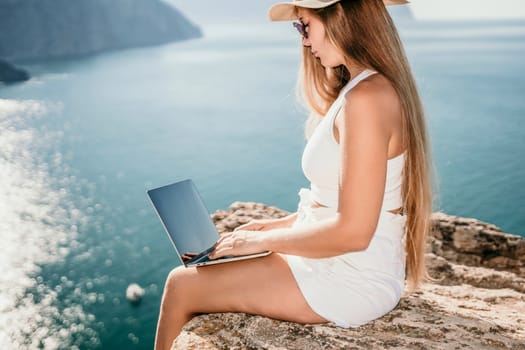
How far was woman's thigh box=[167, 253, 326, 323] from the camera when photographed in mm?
1877

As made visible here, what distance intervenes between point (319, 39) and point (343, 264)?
0.85 m

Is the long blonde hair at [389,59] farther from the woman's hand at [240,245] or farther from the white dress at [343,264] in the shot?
the woman's hand at [240,245]

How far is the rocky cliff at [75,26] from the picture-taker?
62.2m

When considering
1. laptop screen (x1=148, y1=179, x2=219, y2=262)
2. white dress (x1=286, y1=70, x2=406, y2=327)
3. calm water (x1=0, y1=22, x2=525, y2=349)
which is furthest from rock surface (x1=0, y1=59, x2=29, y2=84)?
white dress (x1=286, y1=70, x2=406, y2=327)

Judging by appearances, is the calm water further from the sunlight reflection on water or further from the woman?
the woman

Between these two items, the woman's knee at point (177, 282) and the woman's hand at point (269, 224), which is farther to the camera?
the woman's hand at point (269, 224)

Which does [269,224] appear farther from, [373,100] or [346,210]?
[373,100]

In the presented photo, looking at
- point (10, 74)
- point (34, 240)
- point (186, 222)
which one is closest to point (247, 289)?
point (186, 222)

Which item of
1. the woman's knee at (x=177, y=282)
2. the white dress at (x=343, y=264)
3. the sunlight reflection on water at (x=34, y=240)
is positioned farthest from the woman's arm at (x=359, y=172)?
the sunlight reflection on water at (x=34, y=240)

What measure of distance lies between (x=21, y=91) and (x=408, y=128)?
51570mm

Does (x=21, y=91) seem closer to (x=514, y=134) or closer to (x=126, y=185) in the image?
(x=126, y=185)

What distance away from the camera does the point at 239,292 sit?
1.92 meters

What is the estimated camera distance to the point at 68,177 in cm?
2783

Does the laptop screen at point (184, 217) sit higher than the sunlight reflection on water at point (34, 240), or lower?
higher
